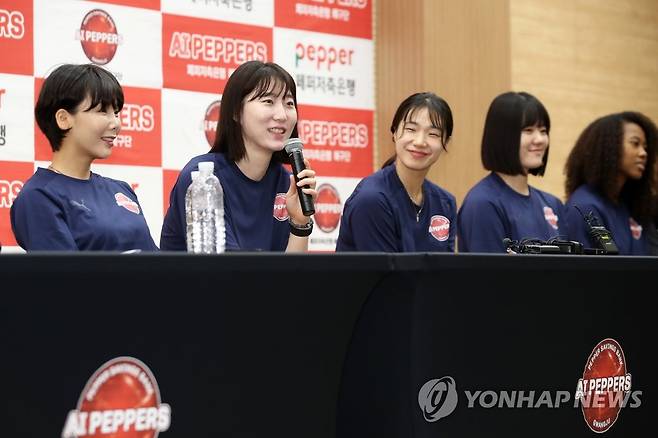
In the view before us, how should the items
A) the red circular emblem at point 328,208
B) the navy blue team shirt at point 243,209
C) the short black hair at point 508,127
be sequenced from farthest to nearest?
1. the red circular emblem at point 328,208
2. the short black hair at point 508,127
3. the navy blue team shirt at point 243,209

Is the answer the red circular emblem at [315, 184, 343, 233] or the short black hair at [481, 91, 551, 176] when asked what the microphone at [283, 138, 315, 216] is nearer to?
the short black hair at [481, 91, 551, 176]

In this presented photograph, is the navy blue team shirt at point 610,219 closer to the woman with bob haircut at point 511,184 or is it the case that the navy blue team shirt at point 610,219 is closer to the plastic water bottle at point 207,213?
the woman with bob haircut at point 511,184

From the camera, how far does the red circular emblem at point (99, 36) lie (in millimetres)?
3404

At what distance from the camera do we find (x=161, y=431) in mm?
1293

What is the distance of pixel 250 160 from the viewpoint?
2352 mm

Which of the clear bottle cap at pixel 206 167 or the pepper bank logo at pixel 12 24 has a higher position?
the pepper bank logo at pixel 12 24

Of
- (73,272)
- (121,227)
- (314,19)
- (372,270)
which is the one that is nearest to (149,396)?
(73,272)

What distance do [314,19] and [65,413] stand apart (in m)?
3.04

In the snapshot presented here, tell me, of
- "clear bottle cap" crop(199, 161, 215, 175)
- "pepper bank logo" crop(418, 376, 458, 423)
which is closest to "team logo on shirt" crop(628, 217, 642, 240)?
"clear bottle cap" crop(199, 161, 215, 175)

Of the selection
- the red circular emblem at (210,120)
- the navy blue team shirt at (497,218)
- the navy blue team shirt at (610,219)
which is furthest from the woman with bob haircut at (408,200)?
the red circular emblem at (210,120)

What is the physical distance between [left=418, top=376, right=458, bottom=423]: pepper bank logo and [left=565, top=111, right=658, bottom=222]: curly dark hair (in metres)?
2.14

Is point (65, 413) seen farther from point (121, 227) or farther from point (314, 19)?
point (314, 19)

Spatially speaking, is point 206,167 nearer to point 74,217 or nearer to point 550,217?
point 74,217

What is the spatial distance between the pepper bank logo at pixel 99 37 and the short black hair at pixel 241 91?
4.14 ft
